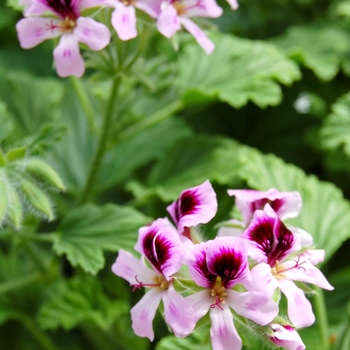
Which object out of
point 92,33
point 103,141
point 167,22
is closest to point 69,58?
point 92,33

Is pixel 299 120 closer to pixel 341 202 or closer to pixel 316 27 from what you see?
pixel 316 27

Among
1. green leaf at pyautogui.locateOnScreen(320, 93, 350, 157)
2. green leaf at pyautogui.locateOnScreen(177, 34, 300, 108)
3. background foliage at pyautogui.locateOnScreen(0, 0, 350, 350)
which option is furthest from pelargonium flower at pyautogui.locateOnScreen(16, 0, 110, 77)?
green leaf at pyautogui.locateOnScreen(320, 93, 350, 157)

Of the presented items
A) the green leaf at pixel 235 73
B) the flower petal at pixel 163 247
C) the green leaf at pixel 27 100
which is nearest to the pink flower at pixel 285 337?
the flower petal at pixel 163 247

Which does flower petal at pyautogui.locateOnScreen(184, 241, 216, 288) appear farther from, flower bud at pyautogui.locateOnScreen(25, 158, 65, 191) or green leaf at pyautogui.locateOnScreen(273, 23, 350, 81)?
green leaf at pyautogui.locateOnScreen(273, 23, 350, 81)

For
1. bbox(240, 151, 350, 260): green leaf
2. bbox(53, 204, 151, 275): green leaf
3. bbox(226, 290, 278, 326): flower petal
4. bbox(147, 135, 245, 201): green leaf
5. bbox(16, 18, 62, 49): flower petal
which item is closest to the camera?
bbox(226, 290, 278, 326): flower petal

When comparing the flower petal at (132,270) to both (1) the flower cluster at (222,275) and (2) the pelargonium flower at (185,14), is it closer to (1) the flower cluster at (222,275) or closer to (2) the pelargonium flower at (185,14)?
(1) the flower cluster at (222,275)

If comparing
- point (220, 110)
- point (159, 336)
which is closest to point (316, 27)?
point (220, 110)
